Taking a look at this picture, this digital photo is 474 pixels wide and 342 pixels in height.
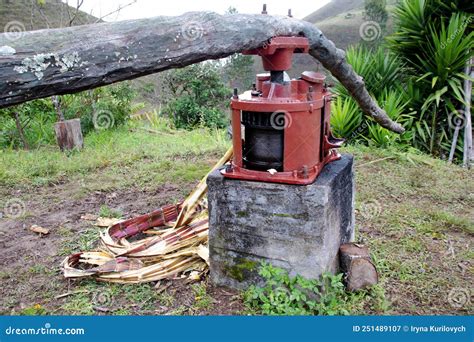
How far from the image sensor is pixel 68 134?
20.3ft

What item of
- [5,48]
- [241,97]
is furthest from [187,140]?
[5,48]

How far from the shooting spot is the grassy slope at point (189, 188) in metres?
2.60

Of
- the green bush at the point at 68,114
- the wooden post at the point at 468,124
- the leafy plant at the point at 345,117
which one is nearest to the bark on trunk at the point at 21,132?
the green bush at the point at 68,114

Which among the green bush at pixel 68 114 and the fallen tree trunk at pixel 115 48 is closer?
the fallen tree trunk at pixel 115 48

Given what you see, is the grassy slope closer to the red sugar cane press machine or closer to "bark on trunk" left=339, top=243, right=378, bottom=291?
"bark on trunk" left=339, top=243, right=378, bottom=291

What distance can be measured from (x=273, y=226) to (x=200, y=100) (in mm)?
7141

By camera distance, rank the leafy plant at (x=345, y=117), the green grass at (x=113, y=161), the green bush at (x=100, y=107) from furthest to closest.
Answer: the green bush at (x=100, y=107), the leafy plant at (x=345, y=117), the green grass at (x=113, y=161)

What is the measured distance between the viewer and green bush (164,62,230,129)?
898 centimetres

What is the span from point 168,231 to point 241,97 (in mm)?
1342

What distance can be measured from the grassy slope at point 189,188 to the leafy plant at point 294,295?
15 centimetres

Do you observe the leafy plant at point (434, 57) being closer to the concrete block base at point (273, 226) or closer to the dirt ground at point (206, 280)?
the dirt ground at point (206, 280)

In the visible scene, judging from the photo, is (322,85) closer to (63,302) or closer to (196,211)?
(196,211)

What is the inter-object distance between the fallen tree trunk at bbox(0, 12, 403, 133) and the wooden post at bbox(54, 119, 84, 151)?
464 centimetres

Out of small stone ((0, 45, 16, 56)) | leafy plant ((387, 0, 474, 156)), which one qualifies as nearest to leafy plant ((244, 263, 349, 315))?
small stone ((0, 45, 16, 56))
